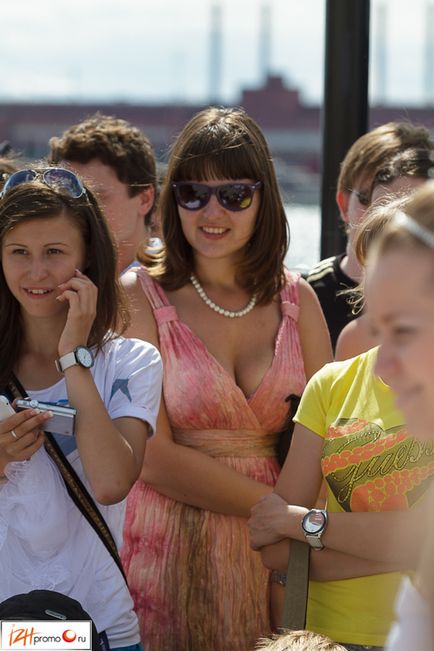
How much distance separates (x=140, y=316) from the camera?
3441 millimetres

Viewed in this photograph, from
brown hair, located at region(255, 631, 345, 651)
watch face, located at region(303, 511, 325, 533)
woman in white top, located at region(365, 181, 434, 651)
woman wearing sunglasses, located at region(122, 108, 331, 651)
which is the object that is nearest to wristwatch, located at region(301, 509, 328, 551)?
watch face, located at region(303, 511, 325, 533)

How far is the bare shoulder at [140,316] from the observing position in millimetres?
3422

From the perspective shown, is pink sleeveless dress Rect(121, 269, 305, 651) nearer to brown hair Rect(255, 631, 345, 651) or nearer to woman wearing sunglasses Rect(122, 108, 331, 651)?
woman wearing sunglasses Rect(122, 108, 331, 651)

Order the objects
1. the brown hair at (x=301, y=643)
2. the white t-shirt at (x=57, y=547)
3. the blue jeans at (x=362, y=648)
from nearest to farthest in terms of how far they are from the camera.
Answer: the brown hair at (x=301, y=643) < the blue jeans at (x=362, y=648) < the white t-shirt at (x=57, y=547)

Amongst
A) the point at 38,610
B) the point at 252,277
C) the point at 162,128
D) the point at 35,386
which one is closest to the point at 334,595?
the point at 38,610

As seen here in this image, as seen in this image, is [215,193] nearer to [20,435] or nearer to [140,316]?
[140,316]

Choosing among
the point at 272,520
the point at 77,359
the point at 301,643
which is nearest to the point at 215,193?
the point at 77,359

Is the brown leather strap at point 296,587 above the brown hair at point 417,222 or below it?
below

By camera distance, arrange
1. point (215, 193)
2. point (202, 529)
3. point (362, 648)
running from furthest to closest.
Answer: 1. point (215, 193)
2. point (202, 529)
3. point (362, 648)

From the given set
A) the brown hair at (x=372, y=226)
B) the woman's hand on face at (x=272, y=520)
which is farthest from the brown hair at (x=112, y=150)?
the woman's hand on face at (x=272, y=520)

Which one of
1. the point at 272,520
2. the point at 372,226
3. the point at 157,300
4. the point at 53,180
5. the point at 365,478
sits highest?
the point at 53,180

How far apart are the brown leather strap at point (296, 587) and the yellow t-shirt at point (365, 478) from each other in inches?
2.8

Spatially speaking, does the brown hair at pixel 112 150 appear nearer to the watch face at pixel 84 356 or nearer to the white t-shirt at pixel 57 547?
the watch face at pixel 84 356

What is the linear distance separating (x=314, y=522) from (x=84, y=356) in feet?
2.29
